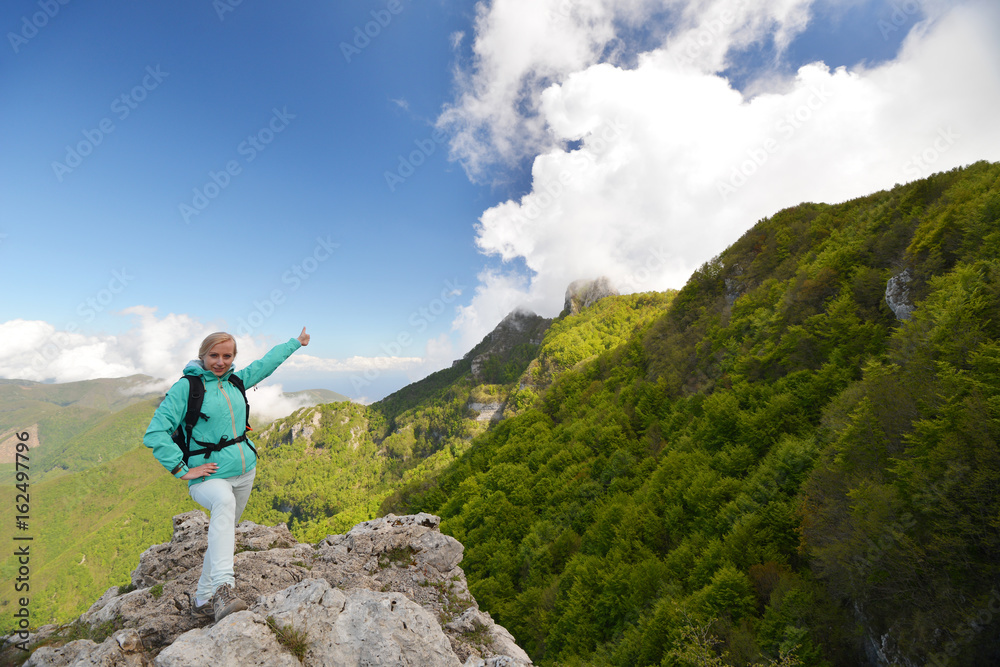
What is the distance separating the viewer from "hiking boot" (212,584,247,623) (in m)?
5.95

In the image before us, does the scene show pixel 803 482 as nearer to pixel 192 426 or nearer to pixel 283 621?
pixel 283 621

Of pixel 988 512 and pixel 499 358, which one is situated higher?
pixel 499 358

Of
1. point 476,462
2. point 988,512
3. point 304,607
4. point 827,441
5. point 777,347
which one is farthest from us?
point 476,462

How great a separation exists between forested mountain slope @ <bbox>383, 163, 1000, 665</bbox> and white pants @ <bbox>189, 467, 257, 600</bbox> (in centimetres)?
1162

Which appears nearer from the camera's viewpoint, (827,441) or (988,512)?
(988,512)

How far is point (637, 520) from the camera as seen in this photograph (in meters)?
19.0

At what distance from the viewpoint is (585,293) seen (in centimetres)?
17088

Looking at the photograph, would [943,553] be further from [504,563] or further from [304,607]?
[504,563]

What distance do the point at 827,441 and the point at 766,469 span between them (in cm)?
256

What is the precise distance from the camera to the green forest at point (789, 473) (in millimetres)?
7977

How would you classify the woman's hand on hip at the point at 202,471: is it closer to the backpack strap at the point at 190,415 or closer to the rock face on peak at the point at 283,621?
the backpack strap at the point at 190,415

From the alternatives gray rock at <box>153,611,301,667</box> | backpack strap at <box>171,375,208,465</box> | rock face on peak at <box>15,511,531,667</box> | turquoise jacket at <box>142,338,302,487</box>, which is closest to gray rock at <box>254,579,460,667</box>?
rock face on peak at <box>15,511,531,667</box>

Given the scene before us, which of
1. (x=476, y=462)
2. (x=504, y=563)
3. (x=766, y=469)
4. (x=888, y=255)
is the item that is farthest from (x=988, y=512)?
(x=476, y=462)

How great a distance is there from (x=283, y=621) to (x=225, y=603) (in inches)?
40.5
